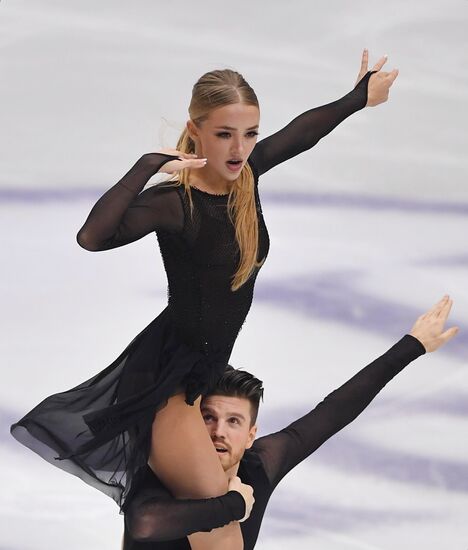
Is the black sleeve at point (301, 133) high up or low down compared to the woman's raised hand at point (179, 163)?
up

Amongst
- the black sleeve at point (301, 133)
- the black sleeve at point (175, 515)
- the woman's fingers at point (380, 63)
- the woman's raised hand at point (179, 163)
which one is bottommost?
the black sleeve at point (175, 515)

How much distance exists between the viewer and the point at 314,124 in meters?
4.29

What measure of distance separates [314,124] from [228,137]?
0.58 m

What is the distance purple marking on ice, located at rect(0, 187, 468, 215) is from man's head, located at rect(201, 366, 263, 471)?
2090mm

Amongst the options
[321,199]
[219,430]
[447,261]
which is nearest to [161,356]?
[219,430]

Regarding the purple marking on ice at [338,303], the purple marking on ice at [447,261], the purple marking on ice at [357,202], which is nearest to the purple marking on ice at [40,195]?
the purple marking on ice at [357,202]

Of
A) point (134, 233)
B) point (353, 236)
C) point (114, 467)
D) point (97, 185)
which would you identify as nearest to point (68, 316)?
point (97, 185)

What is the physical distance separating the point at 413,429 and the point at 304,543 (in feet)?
2.42

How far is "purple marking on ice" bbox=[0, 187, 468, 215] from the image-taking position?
6180mm

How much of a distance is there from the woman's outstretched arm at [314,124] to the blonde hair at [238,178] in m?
0.21

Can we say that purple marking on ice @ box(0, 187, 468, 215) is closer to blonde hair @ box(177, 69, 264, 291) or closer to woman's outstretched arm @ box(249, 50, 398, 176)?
woman's outstretched arm @ box(249, 50, 398, 176)

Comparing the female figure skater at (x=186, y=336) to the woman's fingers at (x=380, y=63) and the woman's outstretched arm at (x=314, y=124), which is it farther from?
the woman's fingers at (x=380, y=63)

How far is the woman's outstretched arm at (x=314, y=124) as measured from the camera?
4.18 meters

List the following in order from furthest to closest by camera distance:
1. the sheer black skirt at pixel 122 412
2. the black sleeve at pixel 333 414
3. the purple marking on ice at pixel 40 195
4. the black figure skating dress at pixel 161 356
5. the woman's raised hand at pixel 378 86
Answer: the purple marking on ice at pixel 40 195 → the woman's raised hand at pixel 378 86 → the black sleeve at pixel 333 414 → the sheer black skirt at pixel 122 412 → the black figure skating dress at pixel 161 356
